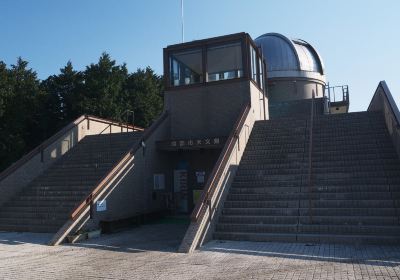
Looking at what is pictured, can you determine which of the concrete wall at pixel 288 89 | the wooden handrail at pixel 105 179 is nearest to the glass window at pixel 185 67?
the wooden handrail at pixel 105 179

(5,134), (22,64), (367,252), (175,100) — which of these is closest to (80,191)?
(175,100)

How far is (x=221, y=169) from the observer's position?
1216 cm

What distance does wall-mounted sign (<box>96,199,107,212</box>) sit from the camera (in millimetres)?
12773

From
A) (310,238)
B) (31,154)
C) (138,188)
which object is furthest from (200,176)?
(310,238)

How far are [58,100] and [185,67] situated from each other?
11.3 m

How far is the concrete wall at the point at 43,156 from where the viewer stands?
1557 cm

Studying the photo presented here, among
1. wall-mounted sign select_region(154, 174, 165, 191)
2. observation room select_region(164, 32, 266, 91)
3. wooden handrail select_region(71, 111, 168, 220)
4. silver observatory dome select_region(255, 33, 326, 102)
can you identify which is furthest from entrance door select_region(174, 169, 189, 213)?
silver observatory dome select_region(255, 33, 326, 102)

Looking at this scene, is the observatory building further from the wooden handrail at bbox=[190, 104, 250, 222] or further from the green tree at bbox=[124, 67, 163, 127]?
the green tree at bbox=[124, 67, 163, 127]

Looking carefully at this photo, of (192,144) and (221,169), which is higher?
(192,144)

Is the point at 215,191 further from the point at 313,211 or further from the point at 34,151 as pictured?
the point at 34,151

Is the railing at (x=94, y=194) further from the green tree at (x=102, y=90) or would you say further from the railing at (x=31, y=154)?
the green tree at (x=102, y=90)

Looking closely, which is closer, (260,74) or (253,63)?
(253,63)

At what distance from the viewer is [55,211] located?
14.1m

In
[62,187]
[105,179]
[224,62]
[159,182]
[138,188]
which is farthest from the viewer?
[224,62]
